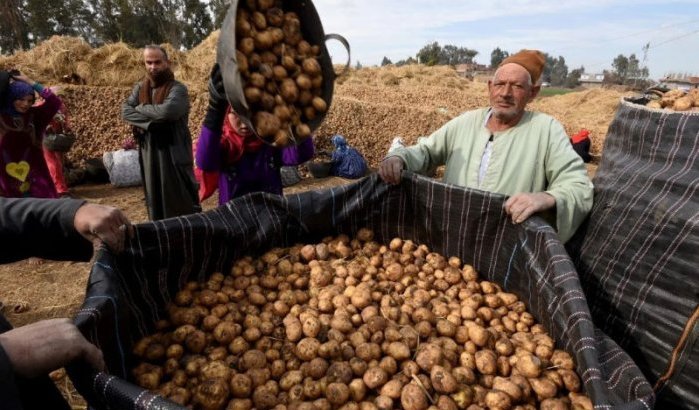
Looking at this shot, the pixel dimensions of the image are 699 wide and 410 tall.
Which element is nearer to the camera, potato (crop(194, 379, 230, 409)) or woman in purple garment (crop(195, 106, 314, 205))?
potato (crop(194, 379, 230, 409))

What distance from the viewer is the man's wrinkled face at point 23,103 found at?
3996 millimetres

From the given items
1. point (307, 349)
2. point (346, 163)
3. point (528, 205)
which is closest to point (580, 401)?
point (528, 205)

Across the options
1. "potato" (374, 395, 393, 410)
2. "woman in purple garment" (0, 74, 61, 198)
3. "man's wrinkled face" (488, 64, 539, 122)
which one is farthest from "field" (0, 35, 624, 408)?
"man's wrinkled face" (488, 64, 539, 122)

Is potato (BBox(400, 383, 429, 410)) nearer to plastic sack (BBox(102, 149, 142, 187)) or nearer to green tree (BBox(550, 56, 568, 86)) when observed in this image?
plastic sack (BBox(102, 149, 142, 187))

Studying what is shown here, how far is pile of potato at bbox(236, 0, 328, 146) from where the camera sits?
5.87ft

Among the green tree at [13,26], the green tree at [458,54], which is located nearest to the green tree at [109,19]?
the green tree at [13,26]

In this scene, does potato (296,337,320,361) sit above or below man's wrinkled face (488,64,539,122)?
below

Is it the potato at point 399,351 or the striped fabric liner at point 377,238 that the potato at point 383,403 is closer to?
the potato at point 399,351

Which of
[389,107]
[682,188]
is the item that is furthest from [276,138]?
[389,107]

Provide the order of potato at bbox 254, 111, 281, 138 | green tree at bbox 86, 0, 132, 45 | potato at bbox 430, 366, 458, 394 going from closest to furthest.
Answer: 1. potato at bbox 430, 366, 458, 394
2. potato at bbox 254, 111, 281, 138
3. green tree at bbox 86, 0, 132, 45

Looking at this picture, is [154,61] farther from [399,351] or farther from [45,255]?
[399,351]

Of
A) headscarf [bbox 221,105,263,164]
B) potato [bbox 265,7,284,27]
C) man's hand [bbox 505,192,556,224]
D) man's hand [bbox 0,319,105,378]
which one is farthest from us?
headscarf [bbox 221,105,263,164]

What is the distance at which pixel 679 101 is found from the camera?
1.88 metres

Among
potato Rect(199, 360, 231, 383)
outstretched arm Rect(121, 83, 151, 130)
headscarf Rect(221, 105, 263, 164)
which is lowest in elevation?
potato Rect(199, 360, 231, 383)
